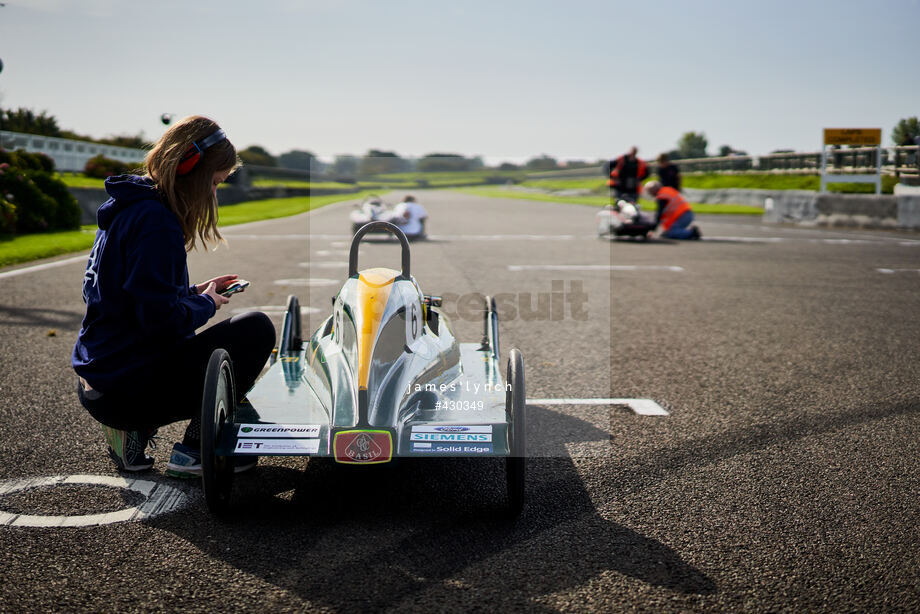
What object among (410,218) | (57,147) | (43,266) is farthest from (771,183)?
(43,266)

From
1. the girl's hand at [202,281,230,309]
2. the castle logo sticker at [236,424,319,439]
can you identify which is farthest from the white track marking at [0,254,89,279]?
the castle logo sticker at [236,424,319,439]

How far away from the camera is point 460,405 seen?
11.9 feet

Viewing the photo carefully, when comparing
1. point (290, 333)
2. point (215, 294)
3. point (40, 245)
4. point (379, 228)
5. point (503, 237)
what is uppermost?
point (379, 228)

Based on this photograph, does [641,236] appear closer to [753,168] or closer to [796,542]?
[796,542]

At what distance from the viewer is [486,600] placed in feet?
8.60

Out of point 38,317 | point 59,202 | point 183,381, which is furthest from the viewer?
point 59,202

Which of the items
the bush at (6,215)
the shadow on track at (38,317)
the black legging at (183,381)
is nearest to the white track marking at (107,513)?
the black legging at (183,381)

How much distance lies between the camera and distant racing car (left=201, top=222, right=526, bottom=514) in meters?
3.15

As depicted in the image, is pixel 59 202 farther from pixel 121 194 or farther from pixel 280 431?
pixel 280 431

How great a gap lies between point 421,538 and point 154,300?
1.44m

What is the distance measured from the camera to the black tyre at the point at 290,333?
4746 millimetres

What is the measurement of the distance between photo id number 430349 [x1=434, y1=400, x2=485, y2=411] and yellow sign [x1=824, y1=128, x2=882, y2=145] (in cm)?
2326

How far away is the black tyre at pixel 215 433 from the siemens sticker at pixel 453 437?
2.50 ft

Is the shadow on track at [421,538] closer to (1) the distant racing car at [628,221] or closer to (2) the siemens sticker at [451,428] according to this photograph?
(2) the siemens sticker at [451,428]
